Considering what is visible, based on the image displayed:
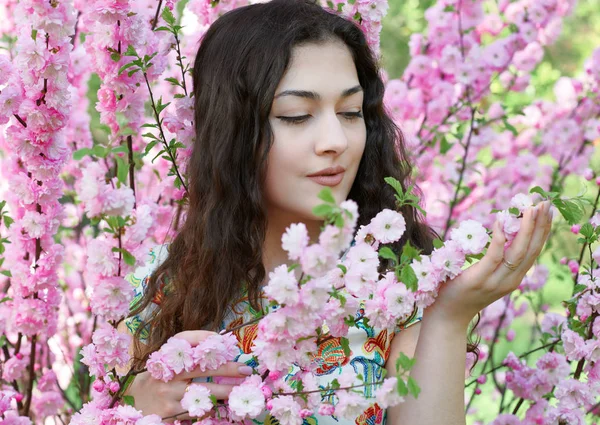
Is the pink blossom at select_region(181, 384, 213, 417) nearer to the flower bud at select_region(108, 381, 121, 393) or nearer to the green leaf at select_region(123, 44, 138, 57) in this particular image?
the flower bud at select_region(108, 381, 121, 393)

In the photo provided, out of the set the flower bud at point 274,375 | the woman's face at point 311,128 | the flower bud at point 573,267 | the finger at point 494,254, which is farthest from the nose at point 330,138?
the flower bud at point 573,267

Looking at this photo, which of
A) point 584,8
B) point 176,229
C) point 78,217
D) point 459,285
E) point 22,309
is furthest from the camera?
point 584,8

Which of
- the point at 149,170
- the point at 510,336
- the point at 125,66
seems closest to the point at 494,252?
the point at 125,66

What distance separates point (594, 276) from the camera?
133 cm

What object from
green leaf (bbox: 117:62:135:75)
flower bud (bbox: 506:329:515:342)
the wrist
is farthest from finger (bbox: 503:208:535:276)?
flower bud (bbox: 506:329:515:342)

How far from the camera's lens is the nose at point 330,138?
4.34 feet

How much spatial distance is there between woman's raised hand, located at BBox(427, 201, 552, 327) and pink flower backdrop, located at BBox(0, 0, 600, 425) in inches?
1.0

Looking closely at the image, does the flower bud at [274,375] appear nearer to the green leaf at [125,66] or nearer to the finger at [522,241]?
the finger at [522,241]

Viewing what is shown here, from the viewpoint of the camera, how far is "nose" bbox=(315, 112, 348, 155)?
132 cm

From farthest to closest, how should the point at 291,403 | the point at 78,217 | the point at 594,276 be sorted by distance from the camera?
the point at 78,217 < the point at 594,276 < the point at 291,403

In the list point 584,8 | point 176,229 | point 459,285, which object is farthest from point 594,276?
point 584,8

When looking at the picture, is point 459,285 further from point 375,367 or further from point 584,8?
point 584,8

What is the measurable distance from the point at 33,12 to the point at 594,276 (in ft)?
3.47

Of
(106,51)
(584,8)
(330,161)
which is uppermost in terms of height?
(584,8)
